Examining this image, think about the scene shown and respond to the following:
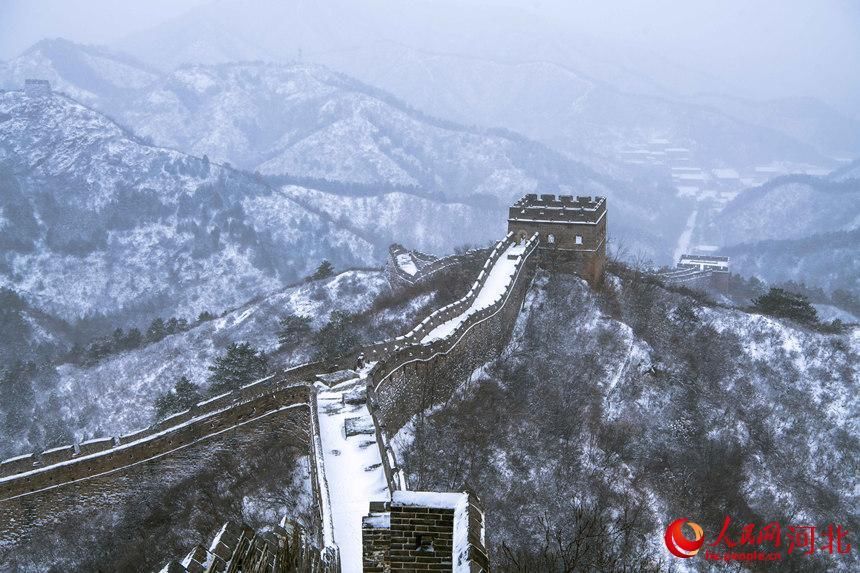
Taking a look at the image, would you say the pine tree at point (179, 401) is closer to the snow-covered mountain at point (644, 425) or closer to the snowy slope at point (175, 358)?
the snowy slope at point (175, 358)

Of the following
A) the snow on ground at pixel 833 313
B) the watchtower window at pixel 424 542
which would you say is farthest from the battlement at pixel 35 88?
the watchtower window at pixel 424 542

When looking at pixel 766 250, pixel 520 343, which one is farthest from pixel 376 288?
pixel 766 250

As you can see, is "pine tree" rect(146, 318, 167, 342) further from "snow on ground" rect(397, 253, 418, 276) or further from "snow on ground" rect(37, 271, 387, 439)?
"snow on ground" rect(397, 253, 418, 276)

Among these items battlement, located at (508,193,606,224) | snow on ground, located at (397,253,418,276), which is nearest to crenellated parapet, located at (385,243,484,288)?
snow on ground, located at (397,253,418,276)

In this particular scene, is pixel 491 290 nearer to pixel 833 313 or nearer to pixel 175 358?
pixel 175 358

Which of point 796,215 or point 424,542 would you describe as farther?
point 796,215

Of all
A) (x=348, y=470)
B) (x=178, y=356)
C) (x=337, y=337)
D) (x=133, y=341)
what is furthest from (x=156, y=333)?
(x=348, y=470)
